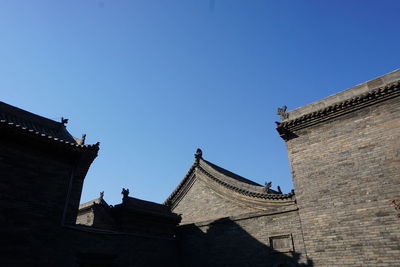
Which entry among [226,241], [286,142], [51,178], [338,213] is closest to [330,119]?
[286,142]

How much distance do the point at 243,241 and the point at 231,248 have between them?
617 millimetres

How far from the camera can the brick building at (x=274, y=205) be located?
833cm

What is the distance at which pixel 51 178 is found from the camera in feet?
30.4

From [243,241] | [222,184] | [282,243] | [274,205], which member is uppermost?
[222,184]

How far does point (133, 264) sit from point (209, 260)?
130 inches

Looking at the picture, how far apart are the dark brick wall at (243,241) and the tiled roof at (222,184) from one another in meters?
1.45

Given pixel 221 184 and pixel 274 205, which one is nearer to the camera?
pixel 274 205

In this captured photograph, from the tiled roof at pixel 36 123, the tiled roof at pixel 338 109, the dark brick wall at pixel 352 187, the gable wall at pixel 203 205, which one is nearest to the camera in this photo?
the dark brick wall at pixel 352 187

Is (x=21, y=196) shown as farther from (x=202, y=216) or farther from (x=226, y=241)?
(x=202, y=216)

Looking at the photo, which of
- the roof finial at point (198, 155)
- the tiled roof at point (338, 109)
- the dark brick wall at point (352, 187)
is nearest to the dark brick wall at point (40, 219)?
the dark brick wall at point (352, 187)

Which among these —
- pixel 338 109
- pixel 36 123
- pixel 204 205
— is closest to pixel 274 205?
pixel 204 205

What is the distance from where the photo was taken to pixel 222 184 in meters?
16.0

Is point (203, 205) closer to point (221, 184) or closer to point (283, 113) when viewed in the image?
point (221, 184)

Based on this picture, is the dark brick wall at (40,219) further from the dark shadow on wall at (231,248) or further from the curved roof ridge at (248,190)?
the curved roof ridge at (248,190)
